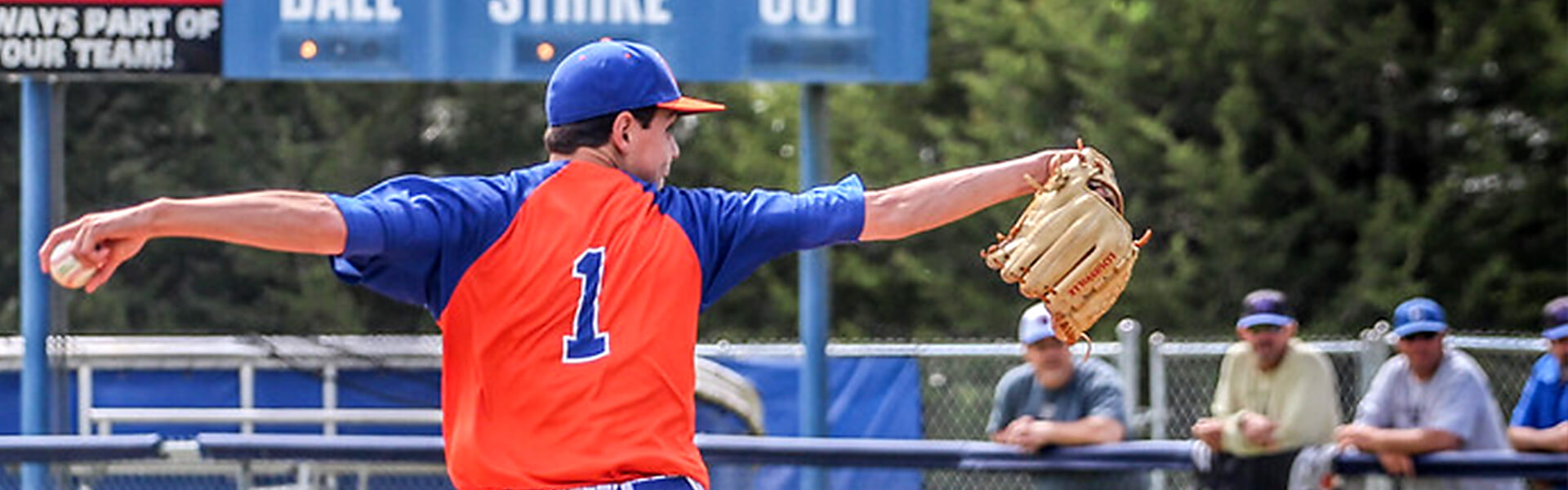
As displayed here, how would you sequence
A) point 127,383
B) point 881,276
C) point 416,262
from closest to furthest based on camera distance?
point 416,262, point 127,383, point 881,276

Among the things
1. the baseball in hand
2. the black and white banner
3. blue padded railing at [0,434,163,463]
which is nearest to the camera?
the baseball in hand

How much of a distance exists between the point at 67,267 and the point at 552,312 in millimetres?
830

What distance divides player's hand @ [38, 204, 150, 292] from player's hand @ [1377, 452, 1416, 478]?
15.4 ft

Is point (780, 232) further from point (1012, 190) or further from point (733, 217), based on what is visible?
point (1012, 190)

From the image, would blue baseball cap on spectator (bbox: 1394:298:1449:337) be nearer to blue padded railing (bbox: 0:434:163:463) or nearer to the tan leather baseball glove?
the tan leather baseball glove

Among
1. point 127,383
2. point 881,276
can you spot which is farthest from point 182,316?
point 127,383

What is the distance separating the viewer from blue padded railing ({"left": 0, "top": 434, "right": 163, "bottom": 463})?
762cm

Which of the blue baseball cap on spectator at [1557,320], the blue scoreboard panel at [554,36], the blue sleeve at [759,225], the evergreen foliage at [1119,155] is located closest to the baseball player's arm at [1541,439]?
the blue baseball cap on spectator at [1557,320]

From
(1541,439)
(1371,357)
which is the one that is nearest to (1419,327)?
(1541,439)

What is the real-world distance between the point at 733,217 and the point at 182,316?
1717 cm

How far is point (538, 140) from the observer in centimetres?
2186

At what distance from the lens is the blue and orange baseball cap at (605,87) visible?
3980 mm

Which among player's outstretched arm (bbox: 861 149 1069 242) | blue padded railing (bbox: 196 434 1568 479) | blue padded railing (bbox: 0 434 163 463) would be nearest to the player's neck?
player's outstretched arm (bbox: 861 149 1069 242)

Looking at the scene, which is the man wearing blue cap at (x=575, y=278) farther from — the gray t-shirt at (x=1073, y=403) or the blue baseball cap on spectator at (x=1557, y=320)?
the blue baseball cap on spectator at (x=1557, y=320)
